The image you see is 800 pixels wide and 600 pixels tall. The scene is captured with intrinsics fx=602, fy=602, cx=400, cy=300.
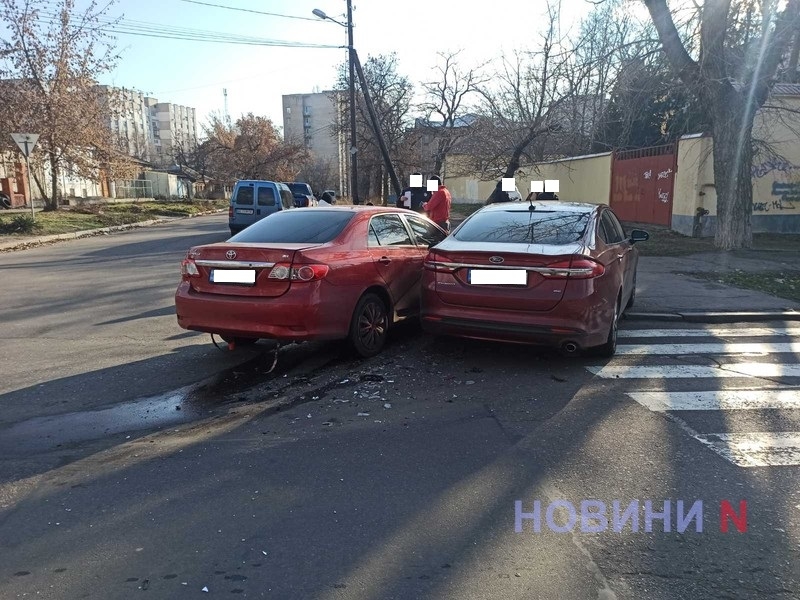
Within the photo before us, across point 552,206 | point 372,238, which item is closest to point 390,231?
point 372,238

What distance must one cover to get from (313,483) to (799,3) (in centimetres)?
1327

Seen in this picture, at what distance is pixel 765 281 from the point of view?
1058 cm

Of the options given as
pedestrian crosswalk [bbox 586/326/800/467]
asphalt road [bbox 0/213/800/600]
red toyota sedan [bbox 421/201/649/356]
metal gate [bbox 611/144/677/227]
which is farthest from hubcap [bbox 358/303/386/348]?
metal gate [bbox 611/144/677/227]

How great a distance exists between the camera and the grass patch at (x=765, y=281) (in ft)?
31.7

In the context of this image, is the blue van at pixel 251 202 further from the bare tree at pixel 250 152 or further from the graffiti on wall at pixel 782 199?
the bare tree at pixel 250 152

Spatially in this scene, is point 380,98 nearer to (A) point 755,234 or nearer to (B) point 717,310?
(A) point 755,234

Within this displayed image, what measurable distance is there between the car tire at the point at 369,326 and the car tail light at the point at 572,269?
1.78 meters

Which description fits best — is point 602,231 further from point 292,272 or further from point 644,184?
point 644,184

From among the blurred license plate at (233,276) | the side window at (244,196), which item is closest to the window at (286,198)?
the side window at (244,196)

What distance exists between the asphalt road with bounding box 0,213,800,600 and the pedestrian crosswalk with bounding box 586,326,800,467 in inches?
1.2

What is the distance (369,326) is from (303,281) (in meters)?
1.07

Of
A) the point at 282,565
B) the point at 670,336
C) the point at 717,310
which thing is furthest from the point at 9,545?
the point at 717,310

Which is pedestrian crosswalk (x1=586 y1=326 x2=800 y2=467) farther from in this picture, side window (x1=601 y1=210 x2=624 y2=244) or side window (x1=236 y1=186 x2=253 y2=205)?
side window (x1=236 y1=186 x2=253 y2=205)

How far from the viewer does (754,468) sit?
148 inches
